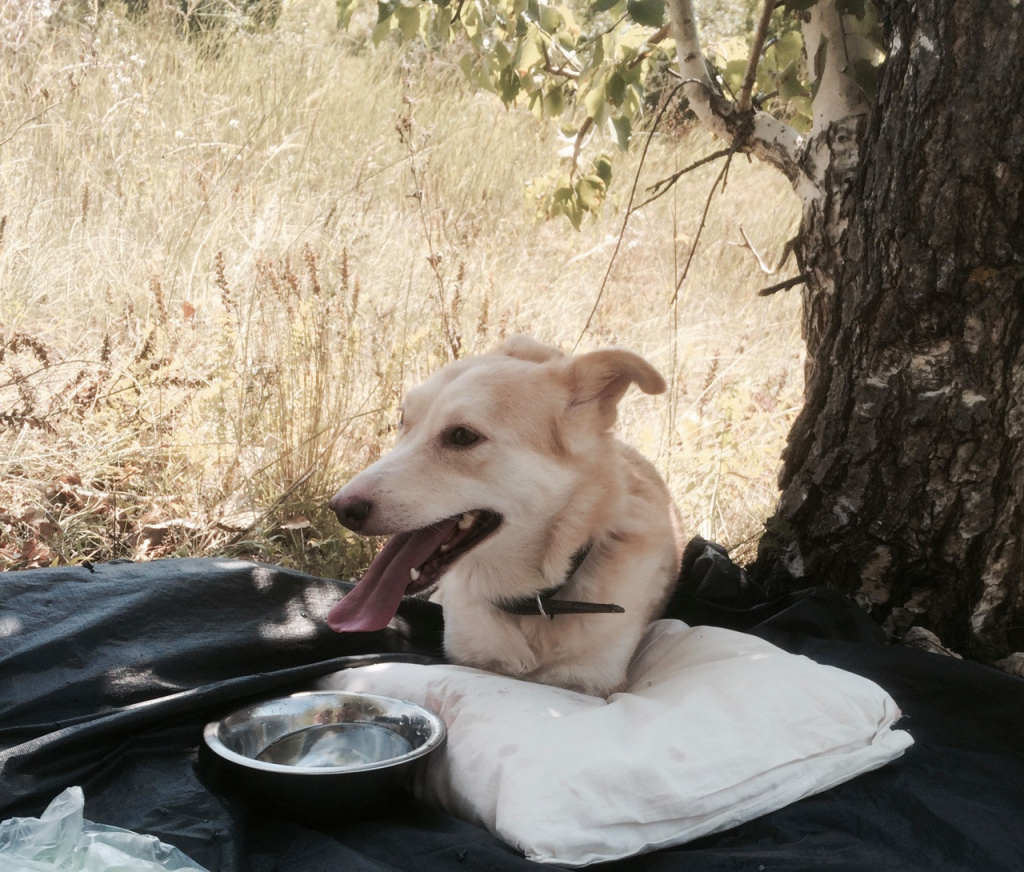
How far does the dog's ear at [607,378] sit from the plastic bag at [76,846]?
1.37 m

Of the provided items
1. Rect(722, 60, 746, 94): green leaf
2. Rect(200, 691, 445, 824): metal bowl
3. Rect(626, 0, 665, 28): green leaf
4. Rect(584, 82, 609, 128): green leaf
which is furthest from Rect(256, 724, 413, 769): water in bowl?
Rect(722, 60, 746, 94): green leaf

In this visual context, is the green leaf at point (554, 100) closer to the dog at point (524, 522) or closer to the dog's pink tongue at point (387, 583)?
the dog at point (524, 522)

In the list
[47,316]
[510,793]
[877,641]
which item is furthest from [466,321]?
[510,793]

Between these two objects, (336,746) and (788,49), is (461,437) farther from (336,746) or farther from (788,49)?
(788,49)

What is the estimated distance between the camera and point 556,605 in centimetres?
235

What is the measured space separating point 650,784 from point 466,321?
11.2 ft

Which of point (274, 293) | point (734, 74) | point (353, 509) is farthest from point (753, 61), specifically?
point (274, 293)

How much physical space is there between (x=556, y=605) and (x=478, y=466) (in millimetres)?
409

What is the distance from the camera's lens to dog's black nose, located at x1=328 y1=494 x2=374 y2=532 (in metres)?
2.05

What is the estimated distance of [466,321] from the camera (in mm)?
4887

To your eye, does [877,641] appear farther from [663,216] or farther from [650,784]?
[663,216]

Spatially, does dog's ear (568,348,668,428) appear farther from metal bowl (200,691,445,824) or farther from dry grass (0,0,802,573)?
dry grass (0,0,802,573)

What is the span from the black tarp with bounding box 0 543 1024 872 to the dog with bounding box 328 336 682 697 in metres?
0.28

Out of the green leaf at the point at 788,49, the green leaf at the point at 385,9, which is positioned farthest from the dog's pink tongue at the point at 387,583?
the green leaf at the point at 788,49
